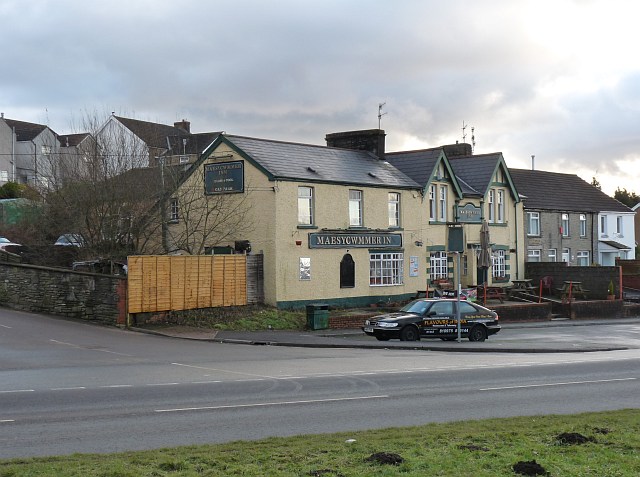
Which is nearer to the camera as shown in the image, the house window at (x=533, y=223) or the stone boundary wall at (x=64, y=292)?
the stone boundary wall at (x=64, y=292)

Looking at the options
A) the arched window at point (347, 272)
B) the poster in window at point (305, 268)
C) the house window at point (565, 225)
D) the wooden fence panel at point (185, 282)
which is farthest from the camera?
the house window at point (565, 225)

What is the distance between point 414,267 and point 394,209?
3057 millimetres

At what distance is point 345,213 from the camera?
3669cm

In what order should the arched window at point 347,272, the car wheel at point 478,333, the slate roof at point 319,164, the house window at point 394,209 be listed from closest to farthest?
the car wheel at point 478,333 → the slate roof at point 319,164 → the arched window at point 347,272 → the house window at point 394,209

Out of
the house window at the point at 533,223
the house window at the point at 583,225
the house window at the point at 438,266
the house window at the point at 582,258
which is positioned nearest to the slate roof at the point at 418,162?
the house window at the point at 438,266

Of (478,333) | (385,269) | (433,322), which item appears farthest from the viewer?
(385,269)

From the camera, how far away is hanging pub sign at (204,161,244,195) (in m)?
35.0

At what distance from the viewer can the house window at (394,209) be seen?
3953cm

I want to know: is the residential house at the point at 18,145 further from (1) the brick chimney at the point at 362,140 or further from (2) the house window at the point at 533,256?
(2) the house window at the point at 533,256

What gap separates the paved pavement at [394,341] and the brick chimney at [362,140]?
44.0 feet


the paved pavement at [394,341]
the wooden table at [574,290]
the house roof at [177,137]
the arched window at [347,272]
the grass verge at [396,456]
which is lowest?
the paved pavement at [394,341]

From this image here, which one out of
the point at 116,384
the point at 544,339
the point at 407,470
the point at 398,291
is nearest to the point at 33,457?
the point at 407,470

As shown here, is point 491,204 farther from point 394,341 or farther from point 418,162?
point 394,341

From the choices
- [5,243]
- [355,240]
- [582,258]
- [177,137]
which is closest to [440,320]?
[355,240]
